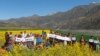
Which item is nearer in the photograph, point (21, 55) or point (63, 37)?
point (21, 55)

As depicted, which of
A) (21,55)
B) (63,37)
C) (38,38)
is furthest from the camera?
(63,37)

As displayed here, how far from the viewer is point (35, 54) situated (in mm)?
13180

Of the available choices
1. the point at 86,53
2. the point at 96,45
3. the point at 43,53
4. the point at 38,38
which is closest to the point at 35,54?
the point at 43,53

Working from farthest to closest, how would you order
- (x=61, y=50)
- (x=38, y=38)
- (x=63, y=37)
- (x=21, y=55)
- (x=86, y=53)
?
(x=63, y=37) → (x=38, y=38) → (x=86, y=53) → (x=61, y=50) → (x=21, y=55)

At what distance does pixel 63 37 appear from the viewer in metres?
31.2

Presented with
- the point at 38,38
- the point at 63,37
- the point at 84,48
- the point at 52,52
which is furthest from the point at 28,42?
the point at 52,52

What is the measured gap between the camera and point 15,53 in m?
13.1

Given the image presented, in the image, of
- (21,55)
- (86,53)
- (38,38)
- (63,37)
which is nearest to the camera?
(21,55)

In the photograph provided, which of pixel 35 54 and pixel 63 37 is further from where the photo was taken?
pixel 63 37

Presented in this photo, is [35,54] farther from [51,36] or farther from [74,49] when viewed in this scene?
[51,36]

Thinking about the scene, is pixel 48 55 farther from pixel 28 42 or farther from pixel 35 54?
pixel 28 42

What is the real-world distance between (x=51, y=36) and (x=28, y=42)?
399cm

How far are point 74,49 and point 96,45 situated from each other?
A: 1567 centimetres

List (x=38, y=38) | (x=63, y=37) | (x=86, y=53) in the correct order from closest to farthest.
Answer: (x=86, y=53), (x=38, y=38), (x=63, y=37)
